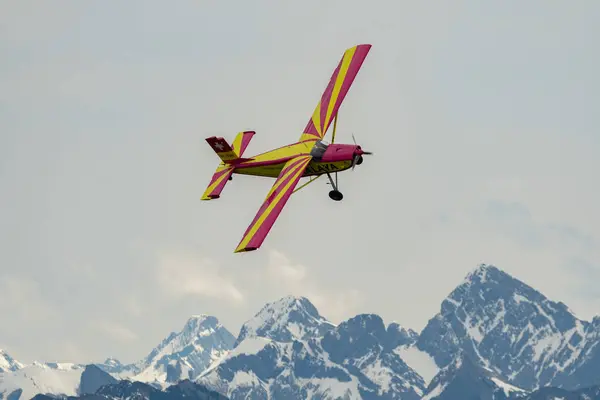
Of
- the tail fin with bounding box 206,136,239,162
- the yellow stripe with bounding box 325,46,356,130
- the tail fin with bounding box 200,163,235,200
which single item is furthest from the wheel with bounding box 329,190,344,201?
the yellow stripe with bounding box 325,46,356,130

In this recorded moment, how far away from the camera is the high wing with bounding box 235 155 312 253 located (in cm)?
7150

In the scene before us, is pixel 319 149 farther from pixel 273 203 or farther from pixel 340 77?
pixel 340 77

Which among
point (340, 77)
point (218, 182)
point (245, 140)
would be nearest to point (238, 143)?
point (245, 140)

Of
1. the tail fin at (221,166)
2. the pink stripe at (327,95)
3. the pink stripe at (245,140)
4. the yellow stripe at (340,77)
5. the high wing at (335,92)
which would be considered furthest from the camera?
the yellow stripe at (340,77)

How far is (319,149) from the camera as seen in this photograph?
82.3 meters

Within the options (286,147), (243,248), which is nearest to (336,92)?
(286,147)

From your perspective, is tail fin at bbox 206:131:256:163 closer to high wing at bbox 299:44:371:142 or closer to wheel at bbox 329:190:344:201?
high wing at bbox 299:44:371:142

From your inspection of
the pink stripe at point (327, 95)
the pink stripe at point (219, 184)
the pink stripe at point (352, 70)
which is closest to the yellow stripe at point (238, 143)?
the pink stripe at point (219, 184)

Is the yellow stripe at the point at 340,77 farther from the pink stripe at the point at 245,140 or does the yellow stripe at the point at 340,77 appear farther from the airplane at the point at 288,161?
the pink stripe at the point at 245,140

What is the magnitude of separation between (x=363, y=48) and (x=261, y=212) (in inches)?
1110

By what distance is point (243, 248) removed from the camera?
2763 inches

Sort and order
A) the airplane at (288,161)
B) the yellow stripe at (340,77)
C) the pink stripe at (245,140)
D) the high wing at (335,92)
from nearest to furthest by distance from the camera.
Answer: the airplane at (288,161) < the high wing at (335,92) < the pink stripe at (245,140) < the yellow stripe at (340,77)

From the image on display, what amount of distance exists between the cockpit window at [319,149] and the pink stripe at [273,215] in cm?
90

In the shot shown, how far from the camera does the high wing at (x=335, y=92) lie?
291 ft
